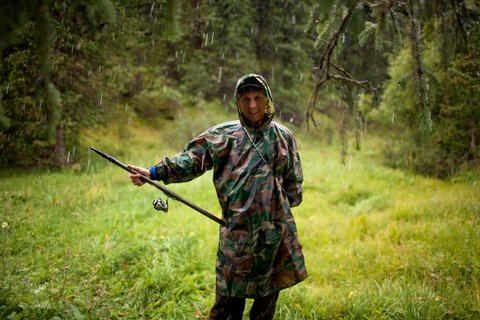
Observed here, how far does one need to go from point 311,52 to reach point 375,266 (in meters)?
19.7

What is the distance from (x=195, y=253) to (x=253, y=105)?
2.78 meters

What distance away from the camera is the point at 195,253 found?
4809 mm

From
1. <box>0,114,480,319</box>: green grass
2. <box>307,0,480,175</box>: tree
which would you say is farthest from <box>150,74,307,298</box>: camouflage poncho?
<box>0,114,480,319</box>: green grass

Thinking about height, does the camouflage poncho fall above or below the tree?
below

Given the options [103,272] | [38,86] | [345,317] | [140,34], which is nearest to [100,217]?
[103,272]

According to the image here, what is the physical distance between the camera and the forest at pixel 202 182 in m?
2.60

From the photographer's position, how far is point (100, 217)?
237 inches

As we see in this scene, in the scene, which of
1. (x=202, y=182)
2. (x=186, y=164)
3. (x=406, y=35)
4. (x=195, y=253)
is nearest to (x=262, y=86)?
(x=186, y=164)

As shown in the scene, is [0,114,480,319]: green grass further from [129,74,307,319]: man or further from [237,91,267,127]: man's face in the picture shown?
[237,91,267,127]: man's face

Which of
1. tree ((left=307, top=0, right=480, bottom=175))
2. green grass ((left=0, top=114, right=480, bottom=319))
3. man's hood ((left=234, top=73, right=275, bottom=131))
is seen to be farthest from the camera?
green grass ((left=0, top=114, right=480, bottom=319))

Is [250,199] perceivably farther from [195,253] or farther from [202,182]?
[202,182]

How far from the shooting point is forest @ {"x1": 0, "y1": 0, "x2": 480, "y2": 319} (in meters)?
2.60

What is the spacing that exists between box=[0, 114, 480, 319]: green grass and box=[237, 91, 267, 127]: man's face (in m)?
2.08

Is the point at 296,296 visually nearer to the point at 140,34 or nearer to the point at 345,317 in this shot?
the point at 345,317
